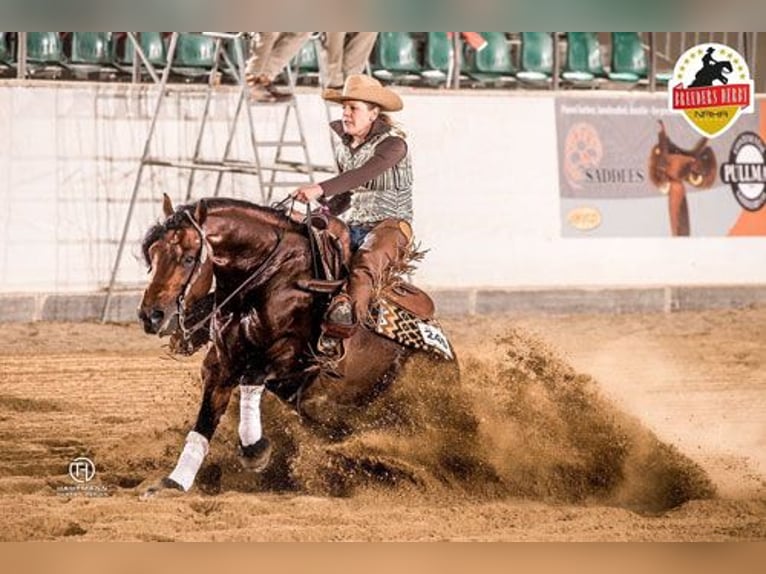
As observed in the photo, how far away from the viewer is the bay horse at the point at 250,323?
5789mm

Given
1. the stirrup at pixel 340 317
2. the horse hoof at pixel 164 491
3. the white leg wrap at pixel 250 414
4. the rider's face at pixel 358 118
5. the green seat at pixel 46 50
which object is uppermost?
the green seat at pixel 46 50

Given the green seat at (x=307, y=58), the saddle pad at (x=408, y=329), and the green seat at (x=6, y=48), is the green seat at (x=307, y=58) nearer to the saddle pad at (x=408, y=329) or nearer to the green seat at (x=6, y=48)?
the saddle pad at (x=408, y=329)

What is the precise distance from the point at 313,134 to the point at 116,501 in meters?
1.79

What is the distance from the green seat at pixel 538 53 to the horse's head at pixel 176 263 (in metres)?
1.73

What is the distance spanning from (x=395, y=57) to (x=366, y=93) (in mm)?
309

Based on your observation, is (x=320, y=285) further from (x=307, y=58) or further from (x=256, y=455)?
(x=307, y=58)

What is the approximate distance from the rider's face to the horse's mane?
19.7 inches

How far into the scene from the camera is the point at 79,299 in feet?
20.6

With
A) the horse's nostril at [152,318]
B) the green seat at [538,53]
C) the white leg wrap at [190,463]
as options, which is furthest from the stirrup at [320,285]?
the green seat at [538,53]

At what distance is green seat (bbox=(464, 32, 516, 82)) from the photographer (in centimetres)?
653

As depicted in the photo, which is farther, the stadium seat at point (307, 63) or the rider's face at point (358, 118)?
the stadium seat at point (307, 63)

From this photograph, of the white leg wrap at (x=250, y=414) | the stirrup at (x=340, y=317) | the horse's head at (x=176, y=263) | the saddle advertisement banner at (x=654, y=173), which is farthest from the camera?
the saddle advertisement banner at (x=654, y=173)
